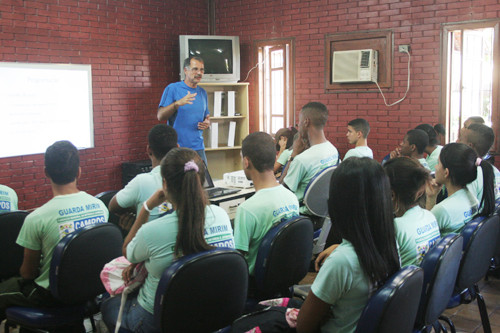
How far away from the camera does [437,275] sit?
199cm

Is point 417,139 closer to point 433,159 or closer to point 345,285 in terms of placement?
point 433,159

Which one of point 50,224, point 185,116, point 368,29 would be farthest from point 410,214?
point 368,29

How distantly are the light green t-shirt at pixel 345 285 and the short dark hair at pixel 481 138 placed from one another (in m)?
2.70

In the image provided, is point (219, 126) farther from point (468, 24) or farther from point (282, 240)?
point (282, 240)

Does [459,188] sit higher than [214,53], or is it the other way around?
[214,53]

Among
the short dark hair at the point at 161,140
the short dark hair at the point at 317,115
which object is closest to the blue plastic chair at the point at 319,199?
the short dark hair at the point at 317,115

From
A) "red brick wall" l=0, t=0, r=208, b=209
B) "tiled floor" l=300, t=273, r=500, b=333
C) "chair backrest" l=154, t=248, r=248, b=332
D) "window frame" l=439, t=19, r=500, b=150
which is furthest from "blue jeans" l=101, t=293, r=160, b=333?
"window frame" l=439, t=19, r=500, b=150

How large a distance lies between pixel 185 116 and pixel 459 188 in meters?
3.32

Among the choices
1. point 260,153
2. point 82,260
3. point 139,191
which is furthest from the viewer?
point 139,191

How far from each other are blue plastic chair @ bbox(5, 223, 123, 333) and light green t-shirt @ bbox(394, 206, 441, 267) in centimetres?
132

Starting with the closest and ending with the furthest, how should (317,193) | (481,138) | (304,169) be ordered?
(317,193)
(304,169)
(481,138)


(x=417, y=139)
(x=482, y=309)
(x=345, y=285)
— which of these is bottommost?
(x=482, y=309)

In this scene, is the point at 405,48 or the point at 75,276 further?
the point at 405,48

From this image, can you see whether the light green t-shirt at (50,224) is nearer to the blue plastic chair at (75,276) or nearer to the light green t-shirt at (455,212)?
the blue plastic chair at (75,276)
